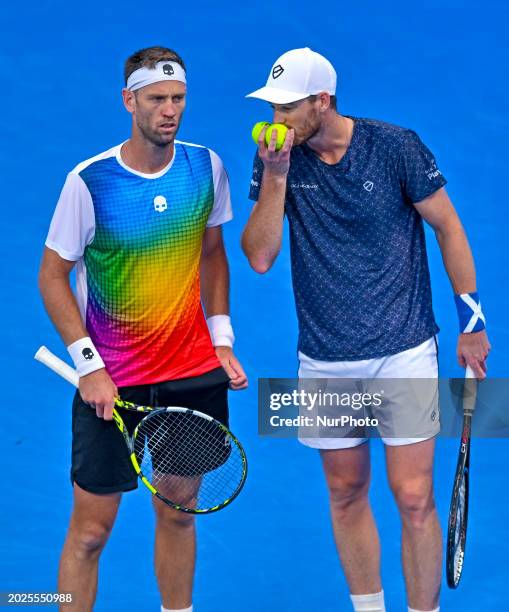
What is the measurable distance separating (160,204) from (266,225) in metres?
0.42

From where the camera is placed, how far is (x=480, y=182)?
1070cm

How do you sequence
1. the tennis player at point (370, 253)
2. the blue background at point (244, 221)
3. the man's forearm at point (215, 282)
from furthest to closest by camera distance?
the blue background at point (244, 221), the man's forearm at point (215, 282), the tennis player at point (370, 253)

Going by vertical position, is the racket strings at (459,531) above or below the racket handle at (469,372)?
below

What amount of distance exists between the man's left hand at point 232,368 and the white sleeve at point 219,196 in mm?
506

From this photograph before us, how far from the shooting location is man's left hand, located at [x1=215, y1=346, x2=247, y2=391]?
7074 millimetres

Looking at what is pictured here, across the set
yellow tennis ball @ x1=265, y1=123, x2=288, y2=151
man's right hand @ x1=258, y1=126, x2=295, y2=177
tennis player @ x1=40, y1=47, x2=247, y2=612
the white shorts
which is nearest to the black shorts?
tennis player @ x1=40, y1=47, x2=247, y2=612

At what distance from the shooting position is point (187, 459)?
7.10m

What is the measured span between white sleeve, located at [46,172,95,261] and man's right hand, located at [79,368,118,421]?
460 mm

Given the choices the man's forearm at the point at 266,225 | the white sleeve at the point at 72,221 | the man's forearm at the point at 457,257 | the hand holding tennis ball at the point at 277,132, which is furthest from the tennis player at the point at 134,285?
the man's forearm at the point at 457,257

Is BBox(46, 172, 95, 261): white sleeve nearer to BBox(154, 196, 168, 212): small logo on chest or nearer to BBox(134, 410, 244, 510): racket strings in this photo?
BBox(154, 196, 168, 212): small logo on chest

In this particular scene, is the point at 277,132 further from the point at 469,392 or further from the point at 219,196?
the point at 469,392

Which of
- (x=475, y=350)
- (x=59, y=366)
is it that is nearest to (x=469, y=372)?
(x=475, y=350)

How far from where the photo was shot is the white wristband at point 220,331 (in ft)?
23.5

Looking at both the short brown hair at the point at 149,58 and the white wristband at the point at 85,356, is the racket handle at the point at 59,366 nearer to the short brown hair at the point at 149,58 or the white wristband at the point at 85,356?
the white wristband at the point at 85,356
